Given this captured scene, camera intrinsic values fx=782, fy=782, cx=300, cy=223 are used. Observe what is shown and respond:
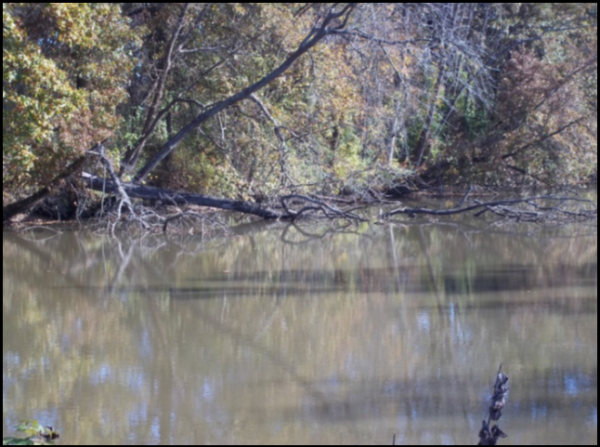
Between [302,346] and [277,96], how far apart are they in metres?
12.6

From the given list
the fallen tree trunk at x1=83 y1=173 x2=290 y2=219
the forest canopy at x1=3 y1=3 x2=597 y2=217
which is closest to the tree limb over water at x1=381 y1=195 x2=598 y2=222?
the forest canopy at x1=3 y1=3 x2=597 y2=217

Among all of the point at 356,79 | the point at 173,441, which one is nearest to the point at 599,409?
the point at 173,441

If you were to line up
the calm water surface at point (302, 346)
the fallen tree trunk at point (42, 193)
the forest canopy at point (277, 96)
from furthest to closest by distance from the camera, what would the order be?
the fallen tree trunk at point (42, 193), the forest canopy at point (277, 96), the calm water surface at point (302, 346)

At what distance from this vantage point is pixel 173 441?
4.78m

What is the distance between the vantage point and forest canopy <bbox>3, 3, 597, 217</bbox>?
14609mm

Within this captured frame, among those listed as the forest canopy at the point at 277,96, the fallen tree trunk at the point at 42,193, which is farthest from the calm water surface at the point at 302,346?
the fallen tree trunk at the point at 42,193

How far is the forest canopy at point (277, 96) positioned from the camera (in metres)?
14.6

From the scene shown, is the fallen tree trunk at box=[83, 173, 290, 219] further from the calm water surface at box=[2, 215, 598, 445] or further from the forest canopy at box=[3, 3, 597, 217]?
the calm water surface at box=[2, 215, 598, 445]

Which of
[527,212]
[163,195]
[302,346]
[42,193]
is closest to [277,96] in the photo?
[163,195]

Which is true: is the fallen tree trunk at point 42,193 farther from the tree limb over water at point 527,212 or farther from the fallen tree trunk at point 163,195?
the tree limb over water at point 527,212

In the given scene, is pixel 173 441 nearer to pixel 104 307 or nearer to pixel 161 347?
pixel 161 347

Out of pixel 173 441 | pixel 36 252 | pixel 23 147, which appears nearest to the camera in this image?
pixel 173 441

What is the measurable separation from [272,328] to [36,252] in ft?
23.2

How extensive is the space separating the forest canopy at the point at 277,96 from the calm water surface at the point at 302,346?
371 centimetres
